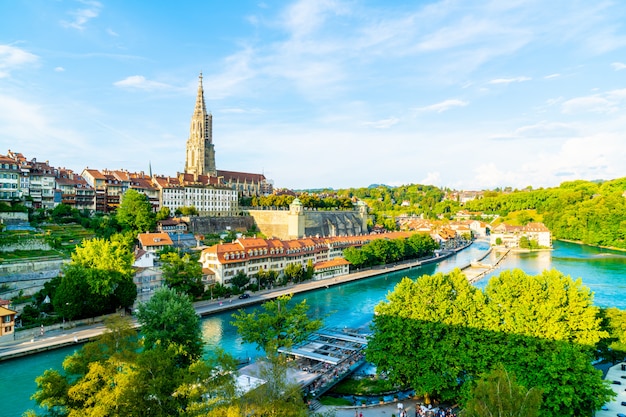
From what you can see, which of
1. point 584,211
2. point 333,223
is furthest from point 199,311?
point 584,211

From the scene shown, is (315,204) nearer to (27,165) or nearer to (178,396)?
(27,165)

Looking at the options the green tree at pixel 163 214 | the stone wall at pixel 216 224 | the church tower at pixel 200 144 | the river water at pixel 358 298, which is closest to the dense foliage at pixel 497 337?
the river water at pixel 358 298

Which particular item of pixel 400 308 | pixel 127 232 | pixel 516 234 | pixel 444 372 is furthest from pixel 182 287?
pixel 516 234

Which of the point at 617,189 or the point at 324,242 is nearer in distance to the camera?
the point at 324,242

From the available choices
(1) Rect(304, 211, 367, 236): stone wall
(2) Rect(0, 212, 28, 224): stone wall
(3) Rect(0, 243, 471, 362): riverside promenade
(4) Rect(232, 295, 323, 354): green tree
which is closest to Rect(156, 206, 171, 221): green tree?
(2) Rect(0, 212, 28, 224): stone wall

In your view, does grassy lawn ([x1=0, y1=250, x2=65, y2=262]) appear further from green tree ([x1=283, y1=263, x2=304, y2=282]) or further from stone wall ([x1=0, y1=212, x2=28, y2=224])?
green tree ([x1=283, y1=263, x2=304, y2=282])

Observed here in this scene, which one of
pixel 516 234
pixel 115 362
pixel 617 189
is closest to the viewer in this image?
pixel 115 362
